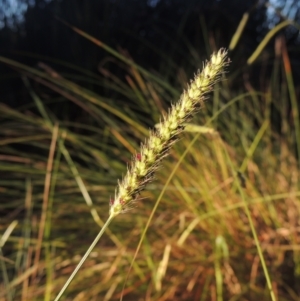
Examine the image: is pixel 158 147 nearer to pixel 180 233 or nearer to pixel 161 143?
pixel 161 143

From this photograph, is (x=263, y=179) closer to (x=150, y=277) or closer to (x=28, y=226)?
(x=150, y=277)

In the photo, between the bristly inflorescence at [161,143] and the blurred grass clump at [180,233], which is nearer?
the bristly inflorescence at [161,143]

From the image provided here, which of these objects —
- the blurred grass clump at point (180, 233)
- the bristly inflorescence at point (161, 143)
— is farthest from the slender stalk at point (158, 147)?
the blurred grass clump at point (180, 233)

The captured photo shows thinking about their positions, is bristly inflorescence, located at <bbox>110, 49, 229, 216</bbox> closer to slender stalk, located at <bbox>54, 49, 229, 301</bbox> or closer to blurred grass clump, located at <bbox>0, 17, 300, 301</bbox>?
slender stalk, located at <bbox>54, 49, 229, 301</bbox>

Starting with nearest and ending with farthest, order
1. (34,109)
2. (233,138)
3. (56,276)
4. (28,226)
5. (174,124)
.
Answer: (174,124), (28,226), (56,276), (233,138), (34,109)

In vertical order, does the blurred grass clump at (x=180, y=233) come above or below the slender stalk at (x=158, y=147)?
above

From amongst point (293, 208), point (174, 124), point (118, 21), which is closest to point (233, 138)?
point (293, 208)

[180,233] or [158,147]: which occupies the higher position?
[180,233]

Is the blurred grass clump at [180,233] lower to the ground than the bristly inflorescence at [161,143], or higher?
higher

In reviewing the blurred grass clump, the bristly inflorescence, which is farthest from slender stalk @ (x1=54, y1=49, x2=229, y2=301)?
the blurred grass clump

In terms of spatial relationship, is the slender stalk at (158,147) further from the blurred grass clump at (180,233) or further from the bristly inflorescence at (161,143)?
the blurred grass clump at (180,233)

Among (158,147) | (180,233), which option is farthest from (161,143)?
(180,233)
